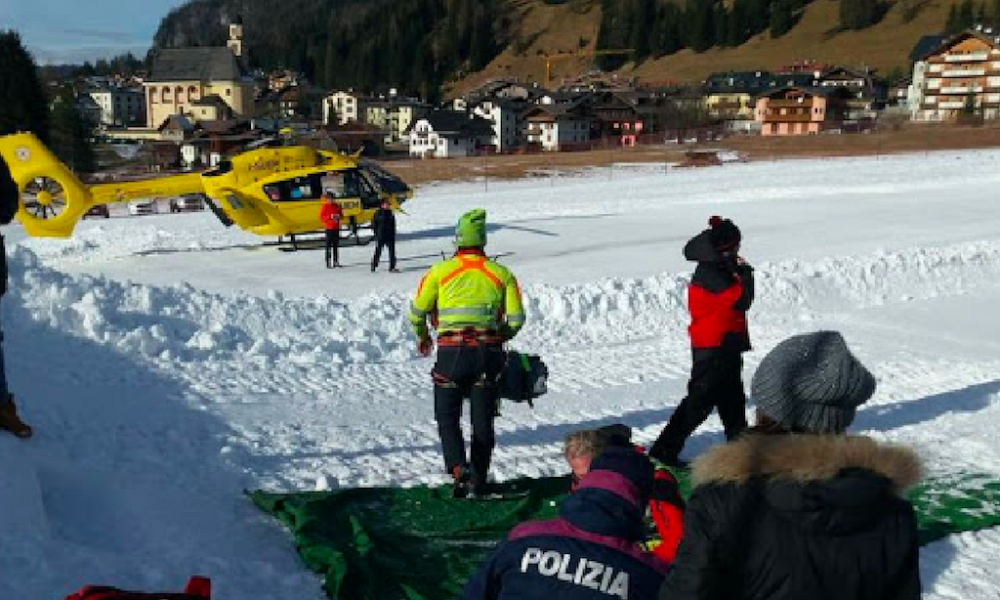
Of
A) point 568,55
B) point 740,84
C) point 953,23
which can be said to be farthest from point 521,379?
point 568,55

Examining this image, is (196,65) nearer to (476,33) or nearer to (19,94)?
(476,33)

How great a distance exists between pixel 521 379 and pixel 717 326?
1428 millimetres

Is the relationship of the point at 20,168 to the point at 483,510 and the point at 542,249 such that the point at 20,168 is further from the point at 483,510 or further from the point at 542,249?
the point at 483,510

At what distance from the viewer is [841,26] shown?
133125 mm

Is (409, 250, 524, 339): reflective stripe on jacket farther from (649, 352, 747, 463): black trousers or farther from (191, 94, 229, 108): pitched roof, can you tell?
(191, 94, 229, 108): pitched roof

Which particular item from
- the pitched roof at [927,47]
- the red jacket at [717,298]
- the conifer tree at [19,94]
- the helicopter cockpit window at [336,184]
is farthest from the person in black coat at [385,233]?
the pitched roof at [927,47]

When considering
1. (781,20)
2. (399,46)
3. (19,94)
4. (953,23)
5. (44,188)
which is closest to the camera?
(44,188)

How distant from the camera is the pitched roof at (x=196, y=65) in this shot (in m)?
120

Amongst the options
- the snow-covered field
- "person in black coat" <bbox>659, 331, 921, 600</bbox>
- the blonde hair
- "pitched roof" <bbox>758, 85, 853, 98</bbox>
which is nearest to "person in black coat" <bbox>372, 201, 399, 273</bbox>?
the snow-covered field

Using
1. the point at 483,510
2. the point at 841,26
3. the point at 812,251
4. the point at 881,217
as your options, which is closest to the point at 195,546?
the point at 483,510

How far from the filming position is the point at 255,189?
18.1 m

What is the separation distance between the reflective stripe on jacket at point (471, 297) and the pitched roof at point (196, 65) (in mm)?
122840

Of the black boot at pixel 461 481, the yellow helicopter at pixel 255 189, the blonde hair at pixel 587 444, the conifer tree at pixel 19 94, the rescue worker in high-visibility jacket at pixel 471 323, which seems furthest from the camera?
the conifer tree at pixel 19 94

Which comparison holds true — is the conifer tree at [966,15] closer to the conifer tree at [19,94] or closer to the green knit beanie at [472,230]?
the conifer tree at [19,94]
